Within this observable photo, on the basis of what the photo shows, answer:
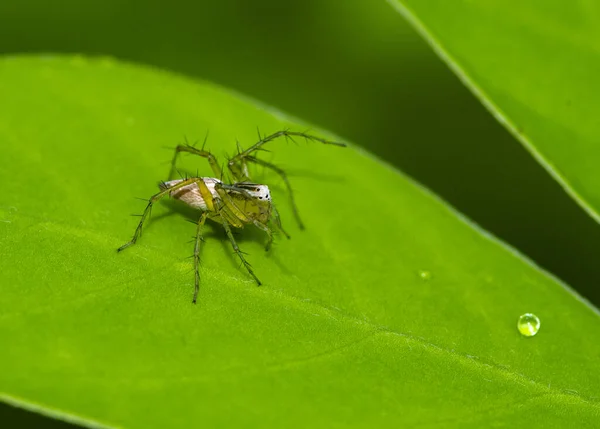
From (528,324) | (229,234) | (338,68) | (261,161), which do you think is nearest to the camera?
(528,324)

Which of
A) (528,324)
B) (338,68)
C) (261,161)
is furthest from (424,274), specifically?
(338,68)

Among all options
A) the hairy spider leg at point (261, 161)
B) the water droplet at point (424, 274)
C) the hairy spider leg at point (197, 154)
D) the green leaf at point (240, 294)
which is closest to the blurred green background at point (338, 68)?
the hairy spider leg at point (261, 161)

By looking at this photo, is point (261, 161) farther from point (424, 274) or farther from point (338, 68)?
point (338, 68)

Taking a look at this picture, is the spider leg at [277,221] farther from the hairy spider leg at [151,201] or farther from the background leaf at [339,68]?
the background leaf at [339,68]

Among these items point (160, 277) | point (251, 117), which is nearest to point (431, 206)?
point (251, 117)

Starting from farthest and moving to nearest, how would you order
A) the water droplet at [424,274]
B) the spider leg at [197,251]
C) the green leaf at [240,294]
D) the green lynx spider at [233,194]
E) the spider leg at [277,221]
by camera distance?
the green lynx spider at [233,194] → the spider leg at [277,221] → the water droplet at [424,274] → the spider leg at [197,251] → the green leaf at [240,294]

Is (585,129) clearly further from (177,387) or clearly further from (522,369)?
(177,387)
